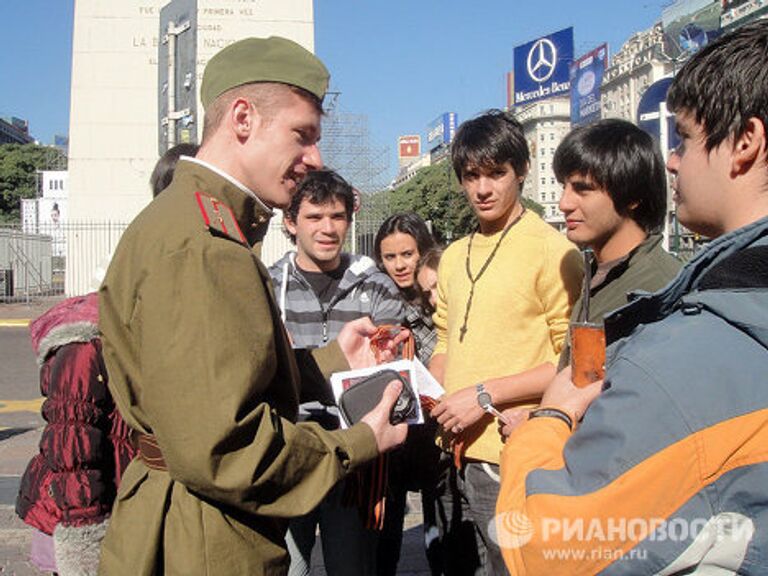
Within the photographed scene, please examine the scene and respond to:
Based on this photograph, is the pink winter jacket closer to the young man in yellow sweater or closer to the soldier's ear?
the soldier's ear

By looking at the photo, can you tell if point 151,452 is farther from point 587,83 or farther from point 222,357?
point 587,83

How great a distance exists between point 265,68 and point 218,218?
44 centimetres

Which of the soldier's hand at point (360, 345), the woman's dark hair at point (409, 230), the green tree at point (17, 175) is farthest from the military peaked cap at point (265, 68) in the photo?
the green tree at point (17, 175)

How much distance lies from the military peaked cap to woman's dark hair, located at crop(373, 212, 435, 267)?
7.84 ft

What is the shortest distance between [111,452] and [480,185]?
1699mm

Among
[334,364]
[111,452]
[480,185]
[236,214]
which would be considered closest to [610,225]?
[480,185]

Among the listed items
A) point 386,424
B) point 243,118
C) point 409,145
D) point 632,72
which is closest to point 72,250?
point 243,118

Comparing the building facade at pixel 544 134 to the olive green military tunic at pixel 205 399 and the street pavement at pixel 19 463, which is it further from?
the olive green military tunic at pixel 205 399

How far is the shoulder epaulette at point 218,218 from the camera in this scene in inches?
64.3

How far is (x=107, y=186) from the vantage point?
23656 millimetres

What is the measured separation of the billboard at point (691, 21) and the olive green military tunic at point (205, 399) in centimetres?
4739

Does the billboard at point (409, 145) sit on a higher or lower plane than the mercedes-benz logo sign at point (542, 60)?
higher

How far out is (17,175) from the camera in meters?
68.6

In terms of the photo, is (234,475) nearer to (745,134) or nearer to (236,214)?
(236,214)
